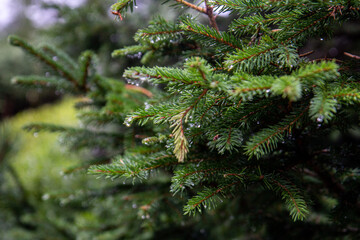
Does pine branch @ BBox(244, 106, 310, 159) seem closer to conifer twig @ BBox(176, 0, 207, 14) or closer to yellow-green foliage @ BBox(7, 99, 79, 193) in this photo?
conifer twig @ BBox(176, 0, 207, 14)

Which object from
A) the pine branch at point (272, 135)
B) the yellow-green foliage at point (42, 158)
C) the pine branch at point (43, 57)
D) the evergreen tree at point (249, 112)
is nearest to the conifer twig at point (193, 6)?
the evergreen tree at point (249, 112)

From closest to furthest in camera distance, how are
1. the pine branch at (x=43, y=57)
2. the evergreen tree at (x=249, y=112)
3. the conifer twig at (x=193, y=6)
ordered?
1. the evergreen tree at (x=249, y=112)
2. the conifer twig at (x=193, y=6)
3. the pine branch at (x=43, y=57)

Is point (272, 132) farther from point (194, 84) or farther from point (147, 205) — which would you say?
point (147, 205)

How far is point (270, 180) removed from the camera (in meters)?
0.75

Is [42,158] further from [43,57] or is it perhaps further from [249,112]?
[249,112]

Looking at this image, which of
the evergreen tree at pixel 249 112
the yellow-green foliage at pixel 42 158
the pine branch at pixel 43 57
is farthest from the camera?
the yellow-green foliage at pixel 42 158

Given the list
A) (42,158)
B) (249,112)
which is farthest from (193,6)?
(42,158)

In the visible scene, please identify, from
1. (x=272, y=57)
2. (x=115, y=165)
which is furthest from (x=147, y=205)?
(x=272, y=57)

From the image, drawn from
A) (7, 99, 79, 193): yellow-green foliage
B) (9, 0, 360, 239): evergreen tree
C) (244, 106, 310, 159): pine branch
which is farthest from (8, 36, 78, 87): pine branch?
(7, 99, 79, 193): yellow-green foliage

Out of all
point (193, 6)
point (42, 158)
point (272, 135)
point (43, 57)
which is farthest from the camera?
point (42, 158)

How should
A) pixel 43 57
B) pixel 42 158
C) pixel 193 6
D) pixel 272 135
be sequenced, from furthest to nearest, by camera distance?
1. pixel 42 158
2. pixel 43 57
3. pixel 193 6
4. pixel 272 135

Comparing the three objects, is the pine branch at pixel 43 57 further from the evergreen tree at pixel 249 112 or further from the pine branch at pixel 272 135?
the pine branch at pixel 272 135

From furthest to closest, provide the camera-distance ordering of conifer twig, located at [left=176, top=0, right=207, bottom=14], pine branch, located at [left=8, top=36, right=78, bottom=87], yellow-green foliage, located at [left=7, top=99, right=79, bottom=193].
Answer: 1. yellow-green foliage, located at [left=7, top=99, right=79, bottom=193]
2. pine branch, located at [left=8, top=36, right=78, bottom=87]
3. conifer twig, located at [left=176, top=0, right=207, bottom=14]

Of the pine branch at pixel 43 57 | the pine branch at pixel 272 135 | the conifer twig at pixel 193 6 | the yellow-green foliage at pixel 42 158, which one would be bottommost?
the yellow-green foliage at pixel 42 158
